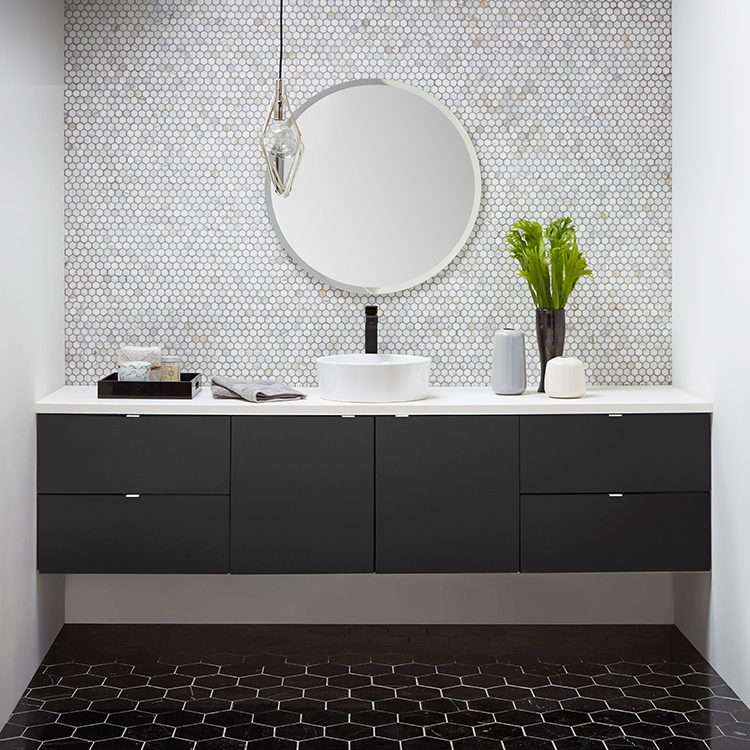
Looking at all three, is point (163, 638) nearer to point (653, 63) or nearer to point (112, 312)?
point (112, 312)

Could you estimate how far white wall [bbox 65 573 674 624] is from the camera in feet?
10.9

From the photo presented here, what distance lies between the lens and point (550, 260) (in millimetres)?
3131

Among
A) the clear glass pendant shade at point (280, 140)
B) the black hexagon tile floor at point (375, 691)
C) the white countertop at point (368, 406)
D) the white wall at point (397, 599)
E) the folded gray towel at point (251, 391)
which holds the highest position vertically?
the clear glass pendant shade at point (280, 140)

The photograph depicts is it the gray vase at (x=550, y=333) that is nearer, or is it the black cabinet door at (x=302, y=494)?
the black cabinet door at (x=302, y=494)

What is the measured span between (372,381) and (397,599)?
103cm

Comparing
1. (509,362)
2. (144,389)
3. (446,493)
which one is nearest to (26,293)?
(144,389)

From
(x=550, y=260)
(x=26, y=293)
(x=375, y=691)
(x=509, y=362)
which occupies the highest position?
(x=550, y=260)

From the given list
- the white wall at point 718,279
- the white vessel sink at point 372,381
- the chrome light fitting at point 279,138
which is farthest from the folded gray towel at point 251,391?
the white wall at point 718,279

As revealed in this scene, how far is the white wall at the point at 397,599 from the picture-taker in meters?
3.32

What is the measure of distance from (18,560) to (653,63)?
3.06 m

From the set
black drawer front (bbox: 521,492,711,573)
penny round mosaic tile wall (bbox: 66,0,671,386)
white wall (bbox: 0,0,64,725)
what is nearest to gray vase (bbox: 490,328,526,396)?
penny round mosaic tile wall (bbox: 66,0,671,386)

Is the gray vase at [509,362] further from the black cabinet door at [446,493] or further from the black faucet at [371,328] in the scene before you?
the black faucet at [371,328]

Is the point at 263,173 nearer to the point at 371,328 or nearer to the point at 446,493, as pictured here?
the point at 371,328

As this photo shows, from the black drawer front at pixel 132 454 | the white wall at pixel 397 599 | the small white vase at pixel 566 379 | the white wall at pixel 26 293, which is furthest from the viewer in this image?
the white wall at pixel 397 599
